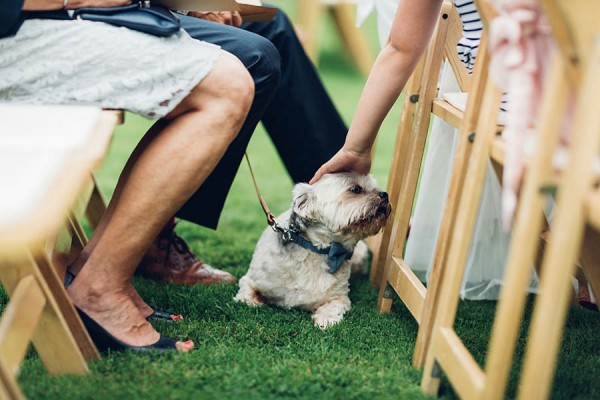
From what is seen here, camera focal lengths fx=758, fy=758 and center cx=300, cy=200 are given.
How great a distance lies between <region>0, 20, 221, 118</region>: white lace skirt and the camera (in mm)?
1913

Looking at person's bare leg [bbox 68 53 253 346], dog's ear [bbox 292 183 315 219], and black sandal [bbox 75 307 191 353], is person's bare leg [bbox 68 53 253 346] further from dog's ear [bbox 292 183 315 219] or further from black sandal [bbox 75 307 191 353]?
dog's ear [bbox 292 183 315 219]

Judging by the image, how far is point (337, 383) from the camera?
78.6 inches

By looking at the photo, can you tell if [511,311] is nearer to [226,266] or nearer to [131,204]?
[131,204]

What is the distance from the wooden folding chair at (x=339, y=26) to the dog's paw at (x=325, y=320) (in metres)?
4.65

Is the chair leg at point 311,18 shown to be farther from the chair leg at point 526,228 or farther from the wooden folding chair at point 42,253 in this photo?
the chair leg at point 526,228

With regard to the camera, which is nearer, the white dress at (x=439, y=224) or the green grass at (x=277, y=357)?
the green grass at (x=277, y=357)

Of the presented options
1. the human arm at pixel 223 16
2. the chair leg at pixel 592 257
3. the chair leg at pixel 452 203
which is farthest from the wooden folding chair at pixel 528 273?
the human arm at pixel 223 16

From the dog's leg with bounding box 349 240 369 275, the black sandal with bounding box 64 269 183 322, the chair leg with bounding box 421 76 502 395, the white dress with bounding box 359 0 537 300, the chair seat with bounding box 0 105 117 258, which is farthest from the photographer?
the dog's leg with bounding box 349 240 369 275

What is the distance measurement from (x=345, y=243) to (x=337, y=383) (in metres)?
0.79

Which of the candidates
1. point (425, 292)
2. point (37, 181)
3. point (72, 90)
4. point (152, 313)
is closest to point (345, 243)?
point (425, 292)

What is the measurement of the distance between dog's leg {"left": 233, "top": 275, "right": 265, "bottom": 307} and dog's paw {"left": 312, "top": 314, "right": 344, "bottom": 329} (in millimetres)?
213

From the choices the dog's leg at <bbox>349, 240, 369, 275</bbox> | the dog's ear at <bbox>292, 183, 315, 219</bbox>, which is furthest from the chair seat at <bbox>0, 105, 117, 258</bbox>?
the dog's leg at <bbox>349, 240, 369, 275</bbox>

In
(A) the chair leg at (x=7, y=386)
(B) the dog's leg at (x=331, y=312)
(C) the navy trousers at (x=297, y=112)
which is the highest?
(C) the navy trousers at (x=297, y=112)

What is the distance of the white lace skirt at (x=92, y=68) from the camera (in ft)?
6.28
